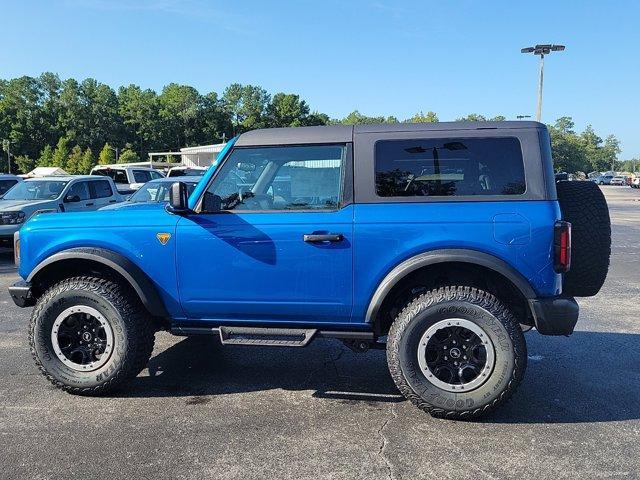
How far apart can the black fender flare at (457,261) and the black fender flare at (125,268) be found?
1.72 m

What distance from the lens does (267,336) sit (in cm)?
397

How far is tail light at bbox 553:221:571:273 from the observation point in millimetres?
3555

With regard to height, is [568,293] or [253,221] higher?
[253,221]

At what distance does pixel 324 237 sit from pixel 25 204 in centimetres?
988

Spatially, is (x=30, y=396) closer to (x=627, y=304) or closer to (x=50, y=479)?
(x=50, y=479)

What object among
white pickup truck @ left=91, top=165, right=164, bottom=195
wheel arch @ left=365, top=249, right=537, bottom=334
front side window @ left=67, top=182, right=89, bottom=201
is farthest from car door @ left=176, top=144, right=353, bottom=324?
white pickup truck @ left=91, top=165, right=164, bottom=195

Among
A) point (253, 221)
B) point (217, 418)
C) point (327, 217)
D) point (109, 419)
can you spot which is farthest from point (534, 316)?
point (109, 419)

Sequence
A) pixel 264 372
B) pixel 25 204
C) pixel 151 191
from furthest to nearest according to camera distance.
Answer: pixel 151 191 < pixel 25 204 < pixel 264 372

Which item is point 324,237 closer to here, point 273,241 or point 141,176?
point 273,241

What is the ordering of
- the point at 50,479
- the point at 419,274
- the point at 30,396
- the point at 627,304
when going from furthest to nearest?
the point at 627,304 → the point at 30,396 → the point at 419,274 → the point at 50,479

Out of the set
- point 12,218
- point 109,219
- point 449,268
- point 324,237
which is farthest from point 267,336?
point 12,218

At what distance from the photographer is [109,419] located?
3791 millimetres

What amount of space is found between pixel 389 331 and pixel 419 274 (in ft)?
1.56

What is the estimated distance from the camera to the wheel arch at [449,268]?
363cm
